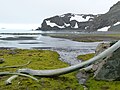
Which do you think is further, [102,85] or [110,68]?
[110,68]

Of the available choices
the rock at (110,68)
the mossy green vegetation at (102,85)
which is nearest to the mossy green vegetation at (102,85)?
the mossy green vegetation at (102,85)

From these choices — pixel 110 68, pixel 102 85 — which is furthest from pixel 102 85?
pixel 110 68

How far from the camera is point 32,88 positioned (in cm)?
2888

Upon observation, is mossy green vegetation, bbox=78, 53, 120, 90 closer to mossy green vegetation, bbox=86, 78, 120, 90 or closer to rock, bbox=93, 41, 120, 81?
mossy green vegetation, bbox=86, 78, 120, 90

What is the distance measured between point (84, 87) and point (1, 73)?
32.1 ft

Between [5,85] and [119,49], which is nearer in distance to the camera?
[5,85]

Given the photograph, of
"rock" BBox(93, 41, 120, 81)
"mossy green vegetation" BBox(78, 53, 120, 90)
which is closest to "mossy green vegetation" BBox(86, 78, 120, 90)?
"mossy green vegetation" BBox(78, 53, 120, 90)

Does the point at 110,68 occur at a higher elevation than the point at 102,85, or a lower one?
higher

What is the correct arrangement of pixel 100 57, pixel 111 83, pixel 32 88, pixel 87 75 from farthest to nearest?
pixel 87 75 < pixel 100 57 < pixel 111 83 < pixel 32 88

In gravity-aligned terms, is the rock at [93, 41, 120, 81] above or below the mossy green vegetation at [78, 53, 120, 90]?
above

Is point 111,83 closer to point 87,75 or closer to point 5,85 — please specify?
point 87,75

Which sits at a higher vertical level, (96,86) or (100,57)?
(100,57)

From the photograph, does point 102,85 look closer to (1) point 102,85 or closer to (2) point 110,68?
(1) point 102,85

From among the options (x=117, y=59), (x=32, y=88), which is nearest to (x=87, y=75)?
(x=117, y=59)
